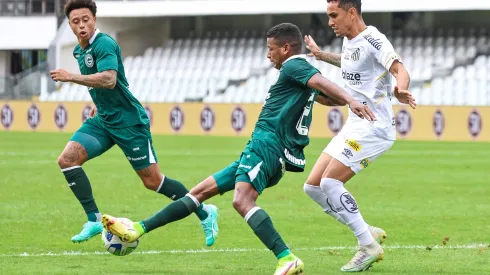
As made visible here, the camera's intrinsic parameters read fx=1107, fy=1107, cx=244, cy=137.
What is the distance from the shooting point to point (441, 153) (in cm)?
2675

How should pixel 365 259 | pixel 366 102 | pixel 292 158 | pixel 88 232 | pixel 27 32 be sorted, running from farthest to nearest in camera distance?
pixel 27 32 → pixel 88 232 → pixel 366 102 → pixel 365 259 → pixel 292 158

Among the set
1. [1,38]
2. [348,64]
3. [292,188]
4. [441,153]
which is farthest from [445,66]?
[348,64]

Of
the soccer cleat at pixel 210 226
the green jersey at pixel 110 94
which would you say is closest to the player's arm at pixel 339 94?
the soccer cleat at pixel 210 226

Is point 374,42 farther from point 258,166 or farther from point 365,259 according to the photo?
point 365,259

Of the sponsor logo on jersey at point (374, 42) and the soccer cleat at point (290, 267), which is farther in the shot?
the sponsor logo on jersey at point (374, 42)

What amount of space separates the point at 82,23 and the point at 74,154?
1.19 metres

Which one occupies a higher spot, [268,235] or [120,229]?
[268,235]

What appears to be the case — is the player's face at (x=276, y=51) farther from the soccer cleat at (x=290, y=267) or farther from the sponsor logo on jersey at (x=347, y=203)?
the soccer cleat at (x=290, y=267)

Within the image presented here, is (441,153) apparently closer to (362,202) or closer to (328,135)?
(328,135)

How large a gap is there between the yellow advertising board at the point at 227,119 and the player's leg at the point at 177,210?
24.8 metres

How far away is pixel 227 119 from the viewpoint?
36.3 metres

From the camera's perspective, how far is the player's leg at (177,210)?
8453 millimetres

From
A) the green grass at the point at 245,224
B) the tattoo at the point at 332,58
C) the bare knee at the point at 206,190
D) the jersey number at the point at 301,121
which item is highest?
the tattoo at the point at 332,58

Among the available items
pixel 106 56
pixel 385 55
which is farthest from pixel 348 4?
pixel 106 56
